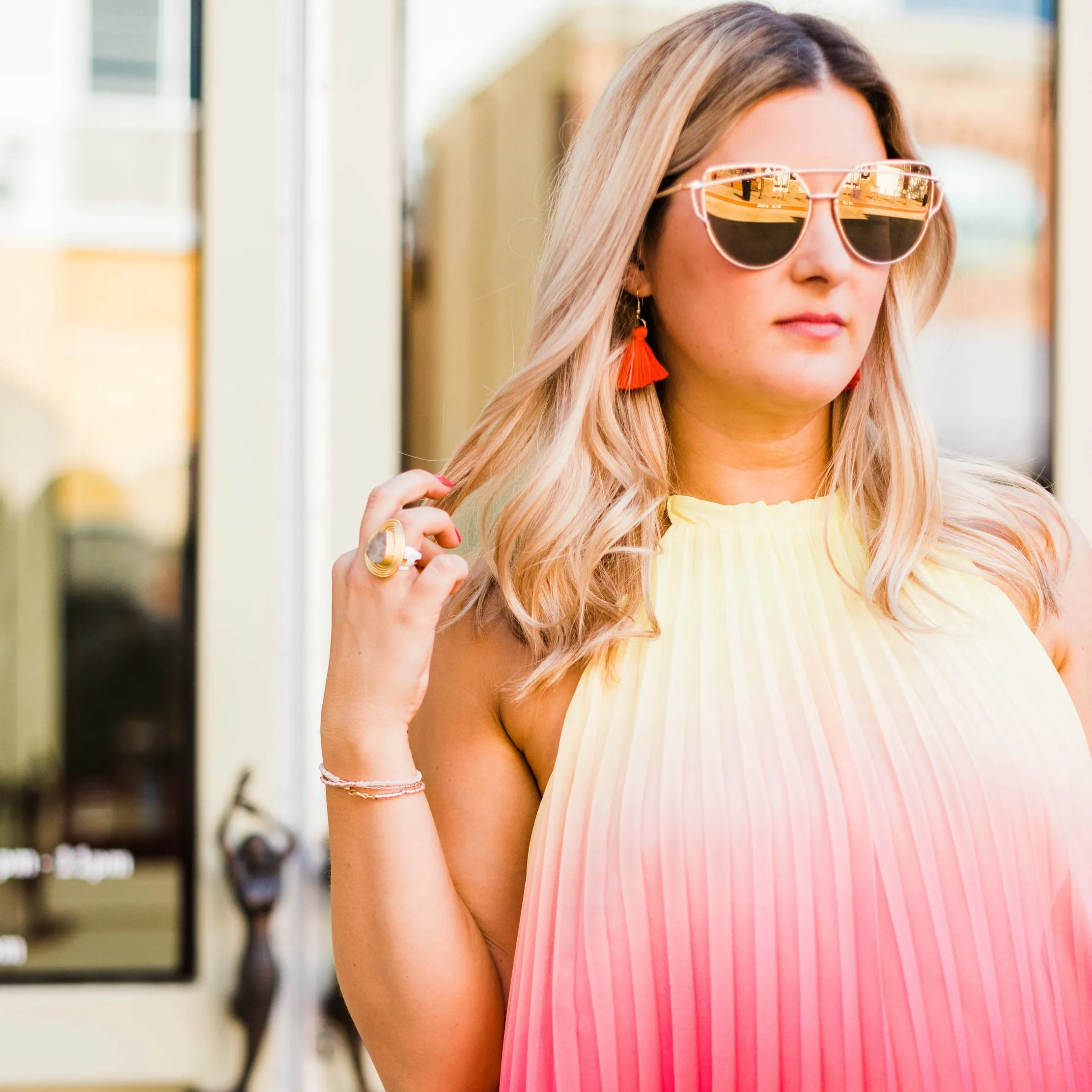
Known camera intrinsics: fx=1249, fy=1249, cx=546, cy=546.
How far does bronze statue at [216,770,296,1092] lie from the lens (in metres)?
2.34

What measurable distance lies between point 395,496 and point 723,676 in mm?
391

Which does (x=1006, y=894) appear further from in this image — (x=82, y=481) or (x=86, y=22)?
(x=86, y=22)

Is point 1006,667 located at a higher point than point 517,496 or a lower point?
lower

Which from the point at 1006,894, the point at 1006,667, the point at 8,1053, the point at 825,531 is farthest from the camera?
the point at 8,1053

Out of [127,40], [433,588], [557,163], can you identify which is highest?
[127,40]

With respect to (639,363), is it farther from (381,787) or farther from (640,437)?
(381,787)

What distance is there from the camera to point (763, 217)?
1250mm

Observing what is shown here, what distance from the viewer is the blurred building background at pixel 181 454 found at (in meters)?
2.39

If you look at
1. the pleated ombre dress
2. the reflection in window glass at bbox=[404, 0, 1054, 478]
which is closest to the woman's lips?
the pleated ombre dress

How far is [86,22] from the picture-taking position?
7.92 feet

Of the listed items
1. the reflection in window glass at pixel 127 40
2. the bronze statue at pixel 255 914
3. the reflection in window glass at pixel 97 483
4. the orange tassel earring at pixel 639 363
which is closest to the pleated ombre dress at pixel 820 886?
the orange tassel earring at pixel 639 363

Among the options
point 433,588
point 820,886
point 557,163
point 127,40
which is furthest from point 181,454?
point 820,886

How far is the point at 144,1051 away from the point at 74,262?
1522 mm

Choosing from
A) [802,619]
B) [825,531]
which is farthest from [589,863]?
[825,531]
